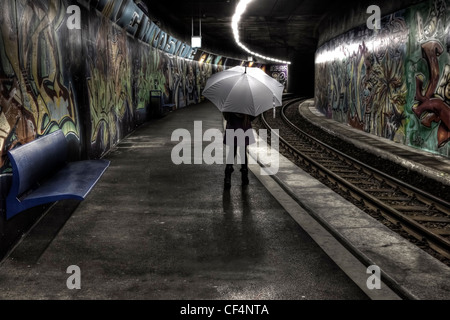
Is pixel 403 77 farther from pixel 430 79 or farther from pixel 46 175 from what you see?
pixel 46 175

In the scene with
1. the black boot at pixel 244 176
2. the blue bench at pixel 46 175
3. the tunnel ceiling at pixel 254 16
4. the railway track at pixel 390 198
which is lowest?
the railway track at pixel 390 198

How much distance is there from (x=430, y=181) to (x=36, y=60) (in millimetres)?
7474

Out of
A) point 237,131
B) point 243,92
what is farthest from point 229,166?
point 243,92

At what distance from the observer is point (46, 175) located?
5551 mm

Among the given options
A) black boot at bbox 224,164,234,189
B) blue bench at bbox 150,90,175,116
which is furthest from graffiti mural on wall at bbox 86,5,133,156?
blue bench at bbox 150,90,175,116

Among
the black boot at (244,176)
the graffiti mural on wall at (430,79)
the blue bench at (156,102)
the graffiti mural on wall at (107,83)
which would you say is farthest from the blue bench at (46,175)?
the blue bench at (156,102)

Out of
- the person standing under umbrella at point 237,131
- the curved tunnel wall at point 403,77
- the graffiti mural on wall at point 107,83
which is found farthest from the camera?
the curved tunnel wall at point 403,77

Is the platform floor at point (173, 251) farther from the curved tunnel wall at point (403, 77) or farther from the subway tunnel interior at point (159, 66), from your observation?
the curved tunnel wall at point (403, 77)

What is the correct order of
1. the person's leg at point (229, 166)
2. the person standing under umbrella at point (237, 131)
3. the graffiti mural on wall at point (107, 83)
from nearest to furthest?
the person standing under umbrella at point (237, 131), the person's leg at point (229, 166), the graffiti mural on wall at point (107, 83)

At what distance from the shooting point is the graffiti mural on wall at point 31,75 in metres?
4.50

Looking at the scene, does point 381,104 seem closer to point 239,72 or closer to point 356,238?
point 239,72

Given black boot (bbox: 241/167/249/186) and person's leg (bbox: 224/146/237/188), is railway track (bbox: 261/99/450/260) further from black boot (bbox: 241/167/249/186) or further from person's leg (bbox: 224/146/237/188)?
person's leg (bbox: 224/146/237/188)

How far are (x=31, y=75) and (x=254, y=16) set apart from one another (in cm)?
1773

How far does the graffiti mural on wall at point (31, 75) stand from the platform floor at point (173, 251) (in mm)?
1118
